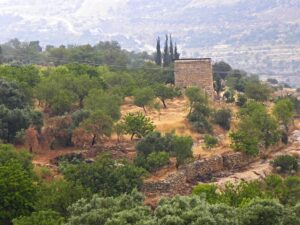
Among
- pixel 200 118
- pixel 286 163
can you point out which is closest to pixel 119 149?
pixel 200 118

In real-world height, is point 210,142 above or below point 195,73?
below

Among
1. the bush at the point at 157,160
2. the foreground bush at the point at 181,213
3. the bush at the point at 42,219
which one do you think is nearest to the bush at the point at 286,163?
the bush at the point at 157,160

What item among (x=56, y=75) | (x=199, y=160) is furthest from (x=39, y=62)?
(x=199, y=160)

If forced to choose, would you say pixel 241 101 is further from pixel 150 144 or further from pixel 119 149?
pixel 150 144

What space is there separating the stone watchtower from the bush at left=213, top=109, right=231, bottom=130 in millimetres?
12012

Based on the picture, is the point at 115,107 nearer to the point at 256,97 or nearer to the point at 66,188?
the point at 66,188

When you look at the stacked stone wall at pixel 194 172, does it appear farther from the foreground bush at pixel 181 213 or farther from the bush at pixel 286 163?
the foreground bush at pixel 181 213

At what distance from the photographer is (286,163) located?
46.1 m

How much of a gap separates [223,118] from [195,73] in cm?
1321

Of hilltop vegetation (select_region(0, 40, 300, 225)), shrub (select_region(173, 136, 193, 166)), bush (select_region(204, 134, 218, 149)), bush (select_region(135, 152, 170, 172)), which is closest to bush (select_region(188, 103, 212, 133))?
hilltop vegetation (select_region(0, 40, 300, 225))

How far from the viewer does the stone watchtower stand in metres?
68.6

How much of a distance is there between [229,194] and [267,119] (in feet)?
58.0

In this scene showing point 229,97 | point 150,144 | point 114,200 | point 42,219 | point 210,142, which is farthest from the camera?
point 229,97

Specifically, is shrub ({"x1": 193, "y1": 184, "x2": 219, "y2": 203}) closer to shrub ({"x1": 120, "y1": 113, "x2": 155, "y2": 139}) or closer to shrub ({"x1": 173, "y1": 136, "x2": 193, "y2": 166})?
shrub ({"x1": 173, "y1": 136, "x2": 193, "y2": 166})
